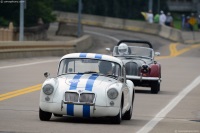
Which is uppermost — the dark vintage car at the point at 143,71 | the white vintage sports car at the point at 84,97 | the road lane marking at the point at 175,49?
the white vintage sports car at the point at 84,97

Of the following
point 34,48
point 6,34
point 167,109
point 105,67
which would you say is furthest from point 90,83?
point 6,34

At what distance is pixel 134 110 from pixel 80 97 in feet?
12.7

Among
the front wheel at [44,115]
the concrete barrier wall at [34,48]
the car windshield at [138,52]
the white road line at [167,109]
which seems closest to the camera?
the white road line at [167,109]

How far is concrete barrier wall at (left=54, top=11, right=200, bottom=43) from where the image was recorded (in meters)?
67.3

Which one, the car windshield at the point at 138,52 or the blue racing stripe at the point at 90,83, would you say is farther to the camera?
the car windshield at the point at 138,52

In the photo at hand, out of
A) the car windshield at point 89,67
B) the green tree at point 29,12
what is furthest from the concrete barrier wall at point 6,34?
the car windshield at point 89,67

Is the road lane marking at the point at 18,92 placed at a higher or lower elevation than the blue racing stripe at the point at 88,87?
lower

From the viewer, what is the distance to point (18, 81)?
24453 mm

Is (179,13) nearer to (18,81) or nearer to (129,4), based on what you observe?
(129,4)

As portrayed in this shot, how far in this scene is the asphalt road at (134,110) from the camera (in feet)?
43.0

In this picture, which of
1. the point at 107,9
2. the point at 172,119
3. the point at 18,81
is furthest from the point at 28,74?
the point at 107,9

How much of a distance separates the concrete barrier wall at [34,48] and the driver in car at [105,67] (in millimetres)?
21601

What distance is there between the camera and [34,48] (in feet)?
136

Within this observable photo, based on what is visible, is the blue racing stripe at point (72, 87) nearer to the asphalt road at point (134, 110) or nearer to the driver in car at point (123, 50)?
the asphalt road at point (134, 110)
